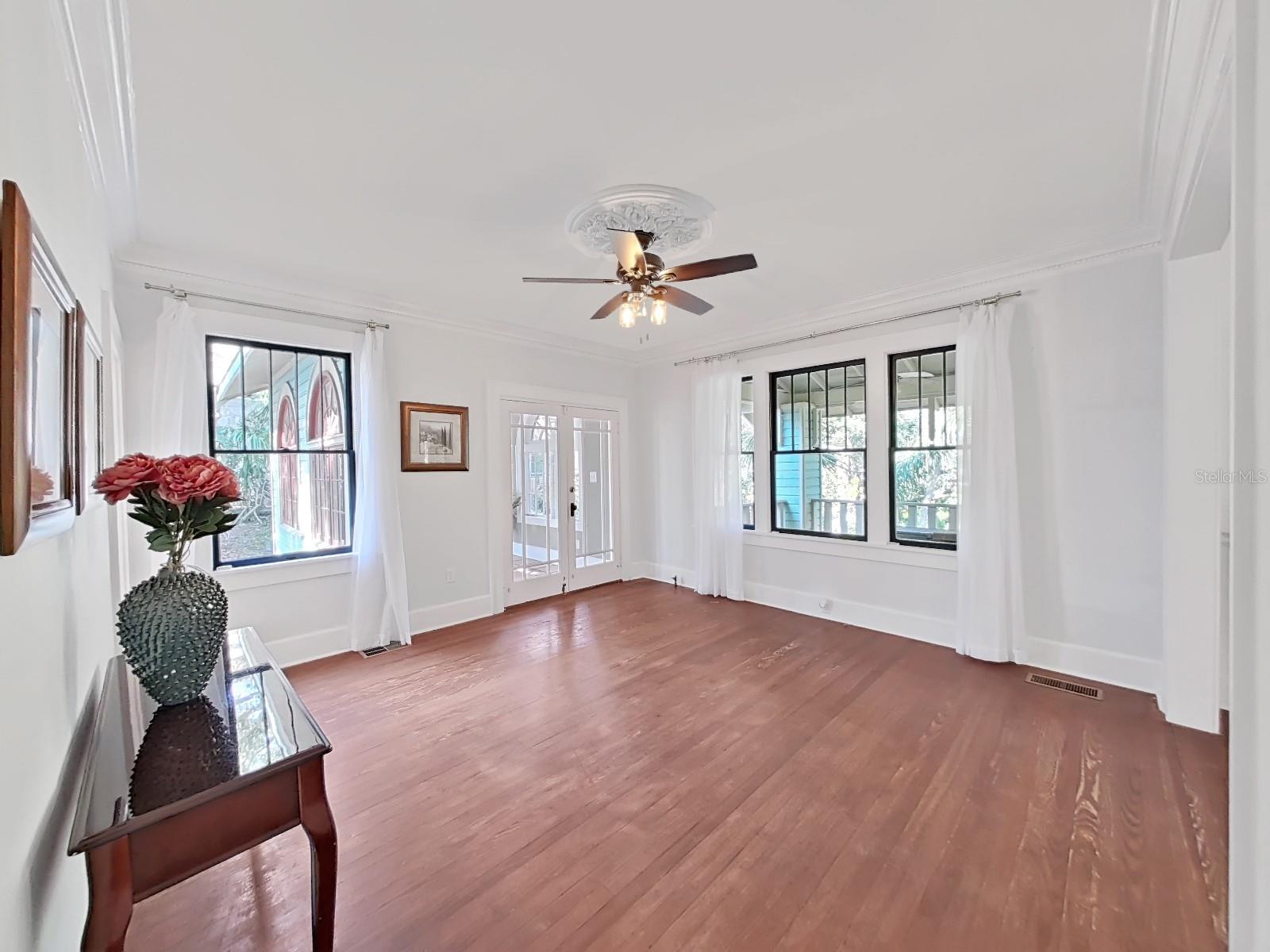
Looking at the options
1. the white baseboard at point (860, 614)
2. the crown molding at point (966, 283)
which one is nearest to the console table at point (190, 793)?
the white baseboard at point (860, 614)

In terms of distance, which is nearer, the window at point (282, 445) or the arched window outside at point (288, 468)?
the window at point (282, 445)

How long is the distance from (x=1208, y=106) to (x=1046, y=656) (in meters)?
3.15


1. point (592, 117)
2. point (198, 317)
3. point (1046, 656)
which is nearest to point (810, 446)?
point (1046, 656)

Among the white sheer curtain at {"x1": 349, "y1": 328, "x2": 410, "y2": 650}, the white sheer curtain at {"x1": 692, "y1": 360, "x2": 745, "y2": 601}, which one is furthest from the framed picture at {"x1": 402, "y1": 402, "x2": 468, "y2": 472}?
the white sheer curtain at {"x1": 692, "y1": 360, "x2": 745, "y2": 601}

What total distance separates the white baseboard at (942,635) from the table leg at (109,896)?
441 centimetres

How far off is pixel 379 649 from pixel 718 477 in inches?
129

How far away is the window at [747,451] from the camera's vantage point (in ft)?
17.2

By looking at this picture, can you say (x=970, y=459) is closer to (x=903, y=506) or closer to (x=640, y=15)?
(x=903, y=506)

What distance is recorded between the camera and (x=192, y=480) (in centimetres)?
141

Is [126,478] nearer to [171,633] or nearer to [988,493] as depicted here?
[171,633]

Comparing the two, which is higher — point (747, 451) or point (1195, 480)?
point (747, 451)

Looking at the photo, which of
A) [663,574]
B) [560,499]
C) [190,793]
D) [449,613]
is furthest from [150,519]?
[663,574]

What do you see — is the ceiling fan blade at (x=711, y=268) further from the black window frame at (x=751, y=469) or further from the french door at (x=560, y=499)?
the french door at (x=560, y=499)

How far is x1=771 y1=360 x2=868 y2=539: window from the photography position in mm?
4531
